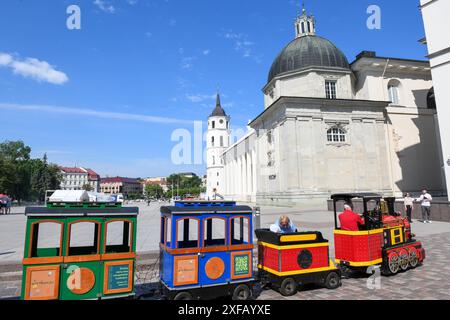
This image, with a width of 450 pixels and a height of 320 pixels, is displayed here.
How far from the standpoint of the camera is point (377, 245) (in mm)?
7102

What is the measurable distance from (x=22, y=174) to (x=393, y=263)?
79538 millimetres

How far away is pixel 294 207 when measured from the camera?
31453 mm

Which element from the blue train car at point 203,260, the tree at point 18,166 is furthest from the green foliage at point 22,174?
the blue train car at point 203,260

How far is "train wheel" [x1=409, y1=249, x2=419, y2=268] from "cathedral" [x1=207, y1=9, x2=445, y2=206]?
2490 centimetres

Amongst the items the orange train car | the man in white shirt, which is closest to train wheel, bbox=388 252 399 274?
the orange train car

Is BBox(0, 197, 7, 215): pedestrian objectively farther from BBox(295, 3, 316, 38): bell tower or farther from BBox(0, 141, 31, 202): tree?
BBox(295, 3, 316, 38): bell tower

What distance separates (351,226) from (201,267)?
154 inches

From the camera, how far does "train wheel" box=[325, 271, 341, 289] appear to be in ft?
20.5

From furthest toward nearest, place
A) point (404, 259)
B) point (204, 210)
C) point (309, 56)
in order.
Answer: point (309, 56) → point (404, 259) → point (204, 210)

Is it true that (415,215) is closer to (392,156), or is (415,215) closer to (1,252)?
(392,156)

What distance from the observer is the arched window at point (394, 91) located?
39.2 meters

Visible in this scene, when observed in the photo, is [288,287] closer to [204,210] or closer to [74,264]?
[204,210]

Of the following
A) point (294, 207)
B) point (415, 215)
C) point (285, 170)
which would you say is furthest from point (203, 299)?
point (285, 170)

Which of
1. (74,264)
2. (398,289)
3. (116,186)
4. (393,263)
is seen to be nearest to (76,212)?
(74,264)
